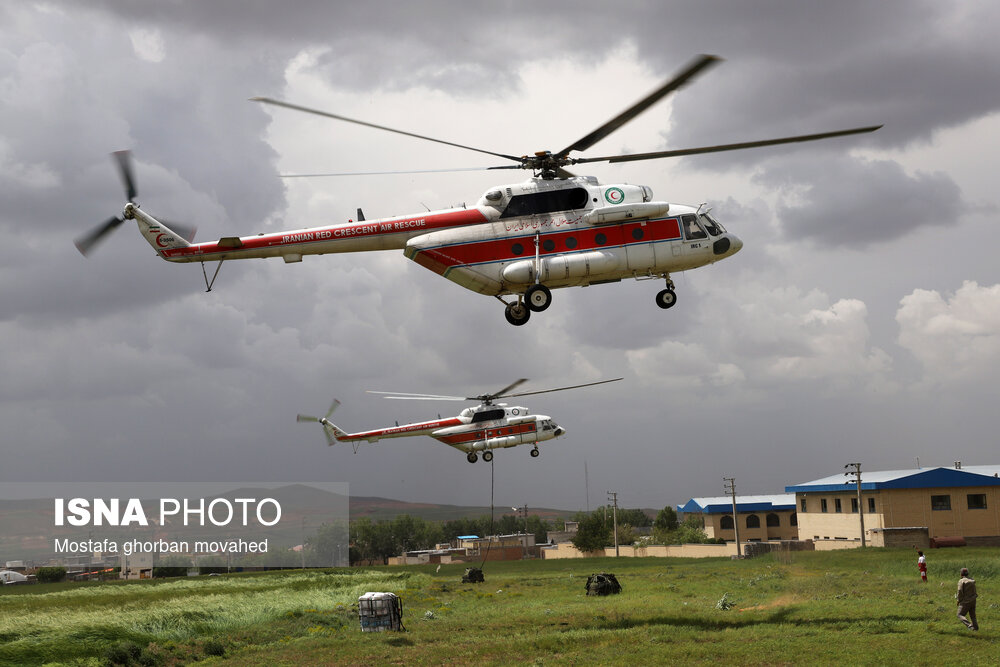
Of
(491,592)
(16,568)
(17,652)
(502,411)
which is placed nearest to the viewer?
(17,652)

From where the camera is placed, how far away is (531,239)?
24.0 m

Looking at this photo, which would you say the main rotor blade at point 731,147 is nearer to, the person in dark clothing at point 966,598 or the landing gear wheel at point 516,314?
the landing gear wheel at point 516,314

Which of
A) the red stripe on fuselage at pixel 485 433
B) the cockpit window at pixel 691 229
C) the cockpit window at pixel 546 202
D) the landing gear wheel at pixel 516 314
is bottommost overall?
the red stripe on fuselage at pixel 485 433

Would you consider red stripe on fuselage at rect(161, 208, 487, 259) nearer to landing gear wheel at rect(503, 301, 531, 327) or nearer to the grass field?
landing gear wheel at rect(503, 301, 531, 327)

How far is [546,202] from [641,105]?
5.68 m

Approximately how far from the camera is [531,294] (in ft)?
76.9

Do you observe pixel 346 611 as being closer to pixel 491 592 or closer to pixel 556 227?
pixel 491 592

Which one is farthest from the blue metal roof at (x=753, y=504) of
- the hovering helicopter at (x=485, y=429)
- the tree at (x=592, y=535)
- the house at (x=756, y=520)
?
the hovering helicopter at (x=485, y=429)

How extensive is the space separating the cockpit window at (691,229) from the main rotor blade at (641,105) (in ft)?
13.1

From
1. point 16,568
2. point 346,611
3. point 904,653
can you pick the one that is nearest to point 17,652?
point 346,611

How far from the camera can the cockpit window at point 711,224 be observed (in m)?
25.4

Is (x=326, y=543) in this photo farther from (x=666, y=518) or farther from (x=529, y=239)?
(x=529, y=239)

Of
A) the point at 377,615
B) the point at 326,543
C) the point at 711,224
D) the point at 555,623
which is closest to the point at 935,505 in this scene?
the point at 555,623

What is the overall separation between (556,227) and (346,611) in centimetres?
2357
